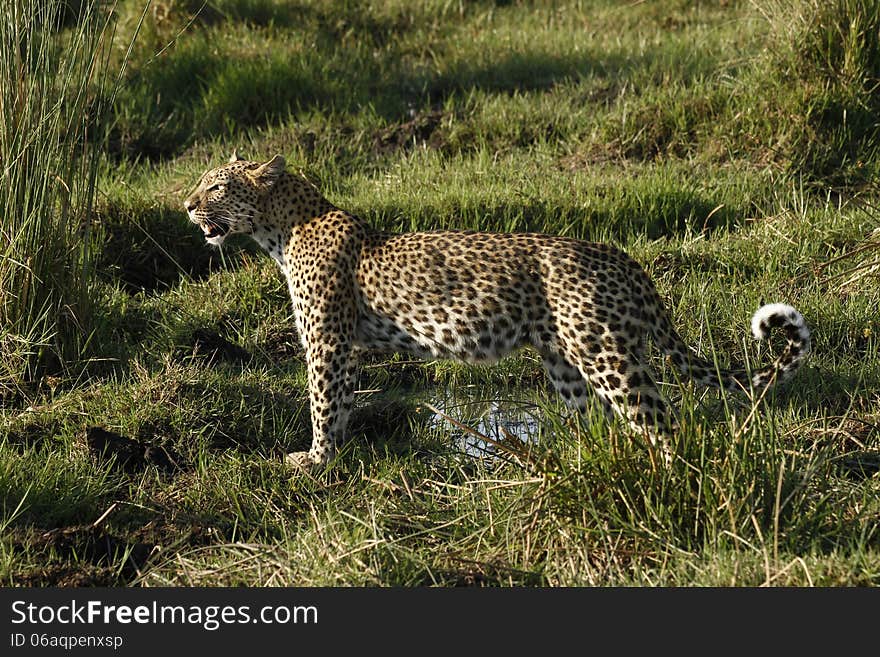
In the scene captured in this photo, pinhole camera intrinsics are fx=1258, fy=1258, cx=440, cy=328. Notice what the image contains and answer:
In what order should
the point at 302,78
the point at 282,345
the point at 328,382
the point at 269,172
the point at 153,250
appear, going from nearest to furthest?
the point at 328,382 → the point at 269,172 → the point at 282,345 → the point at 153,250 → the point at 302,78

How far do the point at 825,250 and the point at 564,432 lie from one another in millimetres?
3513

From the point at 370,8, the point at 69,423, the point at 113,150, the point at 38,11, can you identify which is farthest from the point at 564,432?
the point at 370,8

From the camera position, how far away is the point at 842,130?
29.3 feet

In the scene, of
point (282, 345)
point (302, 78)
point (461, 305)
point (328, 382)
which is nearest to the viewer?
point (461, 305)

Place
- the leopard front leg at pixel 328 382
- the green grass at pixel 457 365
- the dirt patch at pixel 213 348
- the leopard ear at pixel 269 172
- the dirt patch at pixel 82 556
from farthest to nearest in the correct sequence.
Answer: the dirt patch at pixel 213 348
the leopard ear at pixel 269 172
the leopard front leg at pixel 328 382
the dirt patch at pixel 82 556
the green grass at pixel 457 365

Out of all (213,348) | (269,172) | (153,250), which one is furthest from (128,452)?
(153,250)

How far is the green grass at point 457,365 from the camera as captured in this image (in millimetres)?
4887

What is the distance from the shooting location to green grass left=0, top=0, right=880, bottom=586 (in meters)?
4.89

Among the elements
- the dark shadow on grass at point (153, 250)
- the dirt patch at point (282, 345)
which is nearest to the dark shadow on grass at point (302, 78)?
the dark shadow on grass at point (153, 250)

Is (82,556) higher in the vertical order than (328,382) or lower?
lower

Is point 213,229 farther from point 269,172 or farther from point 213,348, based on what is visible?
point 213,348

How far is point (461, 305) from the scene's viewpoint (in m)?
6.05

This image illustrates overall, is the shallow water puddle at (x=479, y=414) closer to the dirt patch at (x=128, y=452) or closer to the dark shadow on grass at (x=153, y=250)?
the dirt patch at (x=128, y=452)

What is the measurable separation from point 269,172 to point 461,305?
1354 mm
